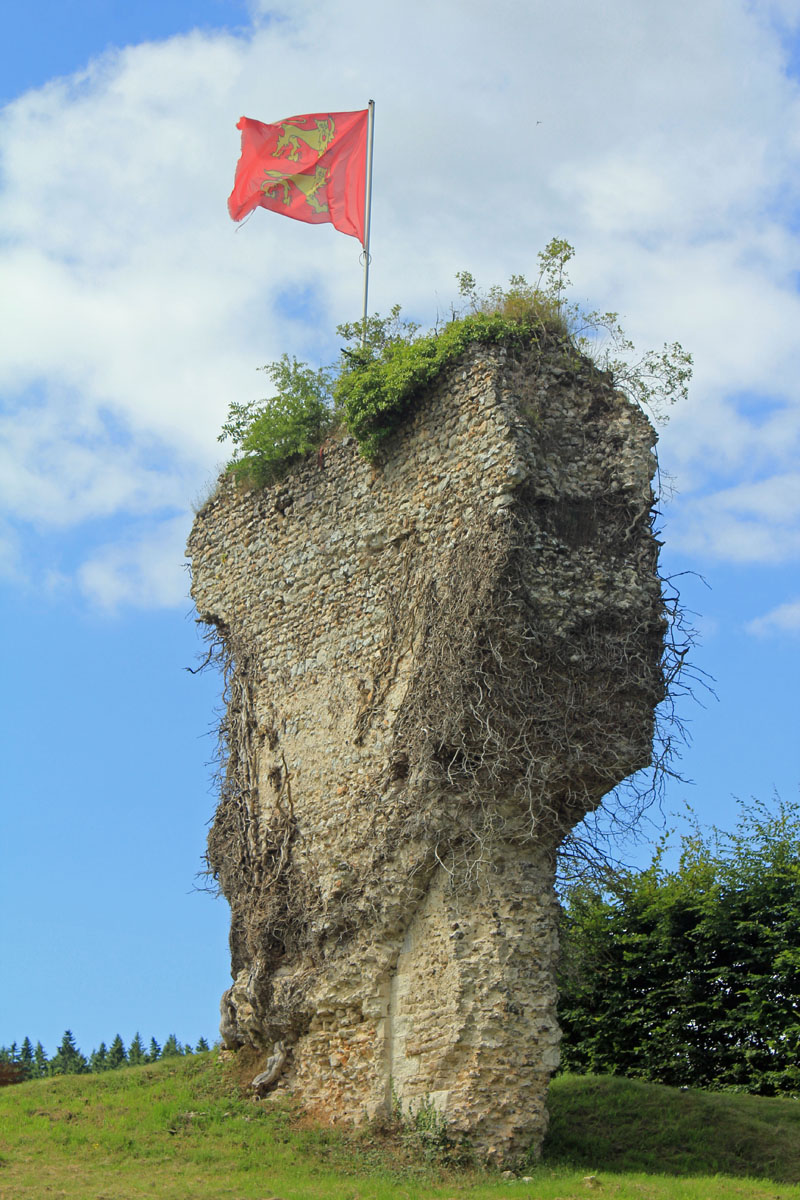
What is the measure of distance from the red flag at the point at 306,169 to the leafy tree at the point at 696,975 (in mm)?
9535

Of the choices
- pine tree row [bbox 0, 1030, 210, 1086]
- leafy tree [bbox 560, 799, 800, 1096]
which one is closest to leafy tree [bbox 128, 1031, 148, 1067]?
pine tree row [bbox 0, 1030, 210, 1086]

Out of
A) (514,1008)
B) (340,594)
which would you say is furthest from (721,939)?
(340,594)

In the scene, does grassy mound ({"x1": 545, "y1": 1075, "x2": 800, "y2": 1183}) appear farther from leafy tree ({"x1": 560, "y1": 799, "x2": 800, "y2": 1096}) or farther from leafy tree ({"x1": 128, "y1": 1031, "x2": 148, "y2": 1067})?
leafy tree ({"x1": 128, "y1": 1031, "x2": 148, "y2": 1067})

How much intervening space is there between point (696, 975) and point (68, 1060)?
58.6 ft

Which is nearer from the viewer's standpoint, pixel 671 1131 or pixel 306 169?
pixel 671 1131

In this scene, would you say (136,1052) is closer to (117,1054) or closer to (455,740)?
(117,1054)

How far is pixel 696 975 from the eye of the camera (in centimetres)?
1573

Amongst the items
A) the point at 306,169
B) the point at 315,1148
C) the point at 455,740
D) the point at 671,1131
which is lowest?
the point at 671,1131

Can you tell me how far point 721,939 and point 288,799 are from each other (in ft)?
20.4

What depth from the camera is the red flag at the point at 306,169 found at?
16.1 m

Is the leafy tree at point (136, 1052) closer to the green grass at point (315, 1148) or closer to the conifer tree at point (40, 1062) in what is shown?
the conifer tree at point (40, 1062)

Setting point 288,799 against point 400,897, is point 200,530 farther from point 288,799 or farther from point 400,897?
point 400,897

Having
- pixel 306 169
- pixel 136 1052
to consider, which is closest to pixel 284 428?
pixel 306 169

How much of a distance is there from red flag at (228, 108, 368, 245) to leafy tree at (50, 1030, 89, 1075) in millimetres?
19570
